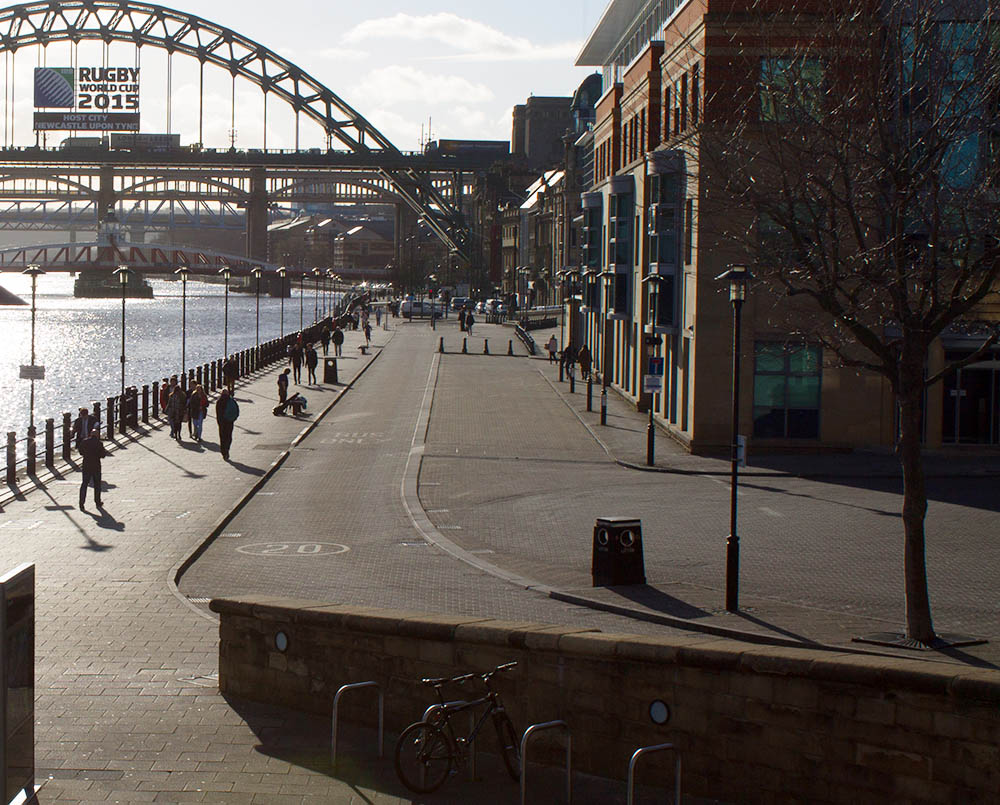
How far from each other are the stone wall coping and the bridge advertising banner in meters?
160

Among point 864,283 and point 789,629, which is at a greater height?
point 864,283

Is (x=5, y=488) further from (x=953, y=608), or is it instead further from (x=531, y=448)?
(x=953, y=608)

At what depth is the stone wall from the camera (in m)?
9.13

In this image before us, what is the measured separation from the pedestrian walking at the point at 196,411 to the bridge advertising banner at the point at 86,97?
434 feet

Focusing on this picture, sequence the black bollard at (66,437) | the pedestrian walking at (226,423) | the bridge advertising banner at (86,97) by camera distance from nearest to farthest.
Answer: the pedestrian walking at (226,423), the black bollard at (66,437), the bridge advertising banner at (86,97)

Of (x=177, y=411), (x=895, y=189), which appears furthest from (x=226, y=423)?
(x=895, y=189)

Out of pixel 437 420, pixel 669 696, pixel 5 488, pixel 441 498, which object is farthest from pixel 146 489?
pixel 669 696

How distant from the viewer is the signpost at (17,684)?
8.89 meters

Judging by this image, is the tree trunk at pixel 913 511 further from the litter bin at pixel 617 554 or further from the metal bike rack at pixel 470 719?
the metal bike rack at pixel 470 719

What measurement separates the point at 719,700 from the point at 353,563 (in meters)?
11.9

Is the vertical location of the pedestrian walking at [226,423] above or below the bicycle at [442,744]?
above

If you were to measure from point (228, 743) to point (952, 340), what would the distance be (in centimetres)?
2868


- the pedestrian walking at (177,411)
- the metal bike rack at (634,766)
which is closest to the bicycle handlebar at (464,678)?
the metal bike rack at (634,766)

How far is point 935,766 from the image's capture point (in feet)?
30.0
